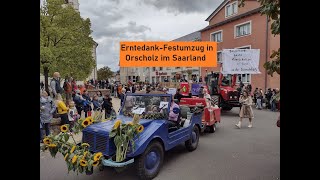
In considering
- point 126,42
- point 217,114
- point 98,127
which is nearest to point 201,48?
point 126,42

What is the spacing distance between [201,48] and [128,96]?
25.6 ft

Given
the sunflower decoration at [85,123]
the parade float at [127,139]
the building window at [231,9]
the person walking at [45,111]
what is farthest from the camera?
the building window at [231,9]

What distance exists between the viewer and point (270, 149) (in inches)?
276

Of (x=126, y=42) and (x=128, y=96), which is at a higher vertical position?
(x=126, y=42)

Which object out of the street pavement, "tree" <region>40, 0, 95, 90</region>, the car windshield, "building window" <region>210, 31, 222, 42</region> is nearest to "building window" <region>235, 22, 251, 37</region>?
"building window" <region>210, 31, 222, 42</region>

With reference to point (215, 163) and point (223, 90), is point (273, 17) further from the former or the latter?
point (223, 90)

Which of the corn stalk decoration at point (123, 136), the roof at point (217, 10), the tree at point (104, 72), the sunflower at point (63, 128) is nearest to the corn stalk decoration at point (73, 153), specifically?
the sunflower at point (63, 128)

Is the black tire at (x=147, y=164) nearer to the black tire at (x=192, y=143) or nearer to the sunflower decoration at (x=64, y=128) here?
the sunflower decoration at (x=64, y=128)

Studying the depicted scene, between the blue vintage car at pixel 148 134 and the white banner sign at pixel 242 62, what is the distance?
7565mm

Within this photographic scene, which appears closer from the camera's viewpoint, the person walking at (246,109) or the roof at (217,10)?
the person walking at (246,109)

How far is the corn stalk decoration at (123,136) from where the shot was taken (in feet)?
14.0

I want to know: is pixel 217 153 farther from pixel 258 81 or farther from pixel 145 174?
pixel 258 81

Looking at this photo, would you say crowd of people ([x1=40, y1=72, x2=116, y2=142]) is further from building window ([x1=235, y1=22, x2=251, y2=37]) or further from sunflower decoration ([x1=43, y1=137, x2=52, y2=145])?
building window ([x1=235, y1=22, x2=251, y2=37])

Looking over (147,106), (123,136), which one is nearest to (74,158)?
(123,136)
